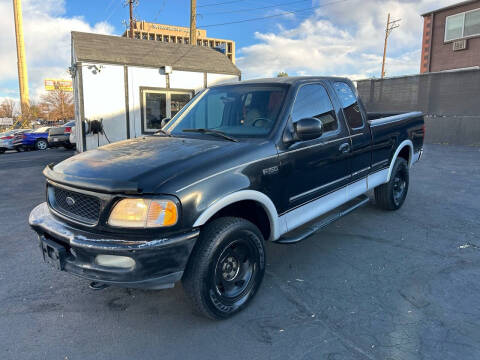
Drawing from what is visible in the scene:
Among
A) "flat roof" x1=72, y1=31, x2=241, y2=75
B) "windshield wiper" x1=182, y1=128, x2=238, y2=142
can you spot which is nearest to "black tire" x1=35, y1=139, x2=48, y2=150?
"flat roof" x1=72, y1=31, x2=241, y2=75

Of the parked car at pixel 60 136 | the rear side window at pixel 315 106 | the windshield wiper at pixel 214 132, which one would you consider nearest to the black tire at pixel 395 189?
the rear side window at pixel 315 106

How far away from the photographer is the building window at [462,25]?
19578mm

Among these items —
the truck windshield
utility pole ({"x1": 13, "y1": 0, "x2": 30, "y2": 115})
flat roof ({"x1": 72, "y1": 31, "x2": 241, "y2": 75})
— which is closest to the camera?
the truck windshield

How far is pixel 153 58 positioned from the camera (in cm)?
1347

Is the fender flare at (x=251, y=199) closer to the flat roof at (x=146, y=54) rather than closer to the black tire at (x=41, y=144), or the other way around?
the flat roof at (x=146, y=54)

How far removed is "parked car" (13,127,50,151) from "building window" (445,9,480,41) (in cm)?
2471

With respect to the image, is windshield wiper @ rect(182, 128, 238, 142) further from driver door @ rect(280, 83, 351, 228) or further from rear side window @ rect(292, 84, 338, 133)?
rear side window @ rect(292, 84, 338, 133)

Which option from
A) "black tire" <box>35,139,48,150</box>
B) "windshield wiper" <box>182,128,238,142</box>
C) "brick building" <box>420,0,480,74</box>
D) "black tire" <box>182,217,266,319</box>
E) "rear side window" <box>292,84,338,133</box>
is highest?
"brick building" <box>420,0,480,74</box>

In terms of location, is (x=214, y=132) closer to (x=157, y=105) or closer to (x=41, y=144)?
(x=157, y=105)

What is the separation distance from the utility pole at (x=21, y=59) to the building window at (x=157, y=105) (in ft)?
137

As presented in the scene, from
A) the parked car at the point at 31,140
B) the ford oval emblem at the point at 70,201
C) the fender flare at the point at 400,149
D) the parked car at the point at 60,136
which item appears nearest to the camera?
the ford oval emblem at the point at 70,201

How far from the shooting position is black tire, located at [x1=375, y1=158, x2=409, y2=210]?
542 centimetres

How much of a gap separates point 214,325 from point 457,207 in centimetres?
491

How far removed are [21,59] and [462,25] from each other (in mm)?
49379
